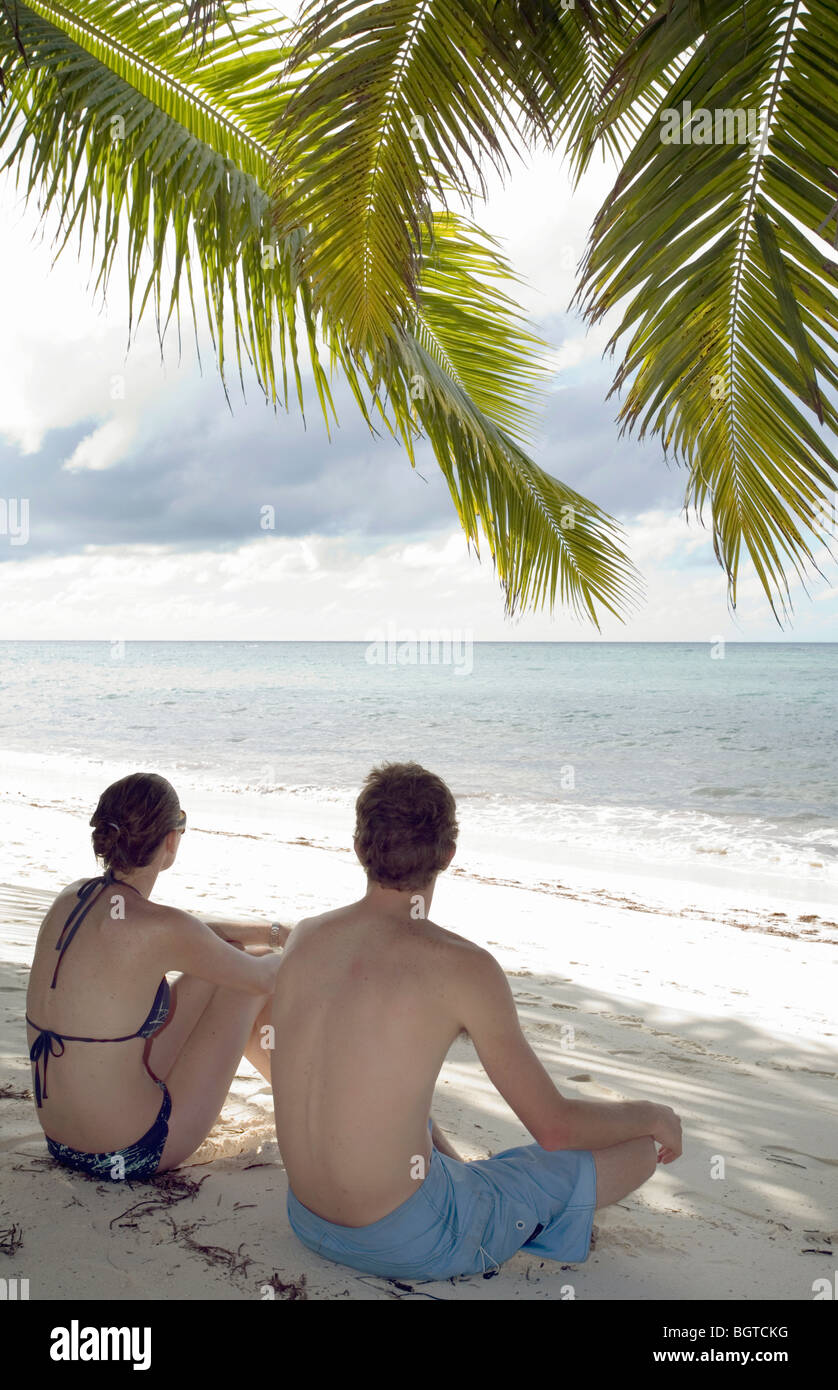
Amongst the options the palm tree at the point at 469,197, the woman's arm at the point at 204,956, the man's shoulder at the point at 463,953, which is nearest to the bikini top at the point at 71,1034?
the woman's arm at the point at 204,956

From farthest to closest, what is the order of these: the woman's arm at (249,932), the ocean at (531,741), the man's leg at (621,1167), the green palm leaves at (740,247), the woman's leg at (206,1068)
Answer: the ocean at (531,741), the woman's arm at (249,932), the woman's leg at (206,1068), the man's leg at (621,1167), the green palm leaves at (740,247)

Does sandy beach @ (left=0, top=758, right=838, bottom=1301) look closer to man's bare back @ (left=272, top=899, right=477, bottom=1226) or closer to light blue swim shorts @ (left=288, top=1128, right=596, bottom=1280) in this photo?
light blue swim shorts @ (left=288, top=1128, right=596, bottom=1280)

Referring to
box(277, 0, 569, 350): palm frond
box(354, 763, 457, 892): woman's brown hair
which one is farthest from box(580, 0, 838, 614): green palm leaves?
box(354, 763, 457, 892): woman's brown hair

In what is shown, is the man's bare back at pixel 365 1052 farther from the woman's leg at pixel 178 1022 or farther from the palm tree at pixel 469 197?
the palm tree at pixel 469 197

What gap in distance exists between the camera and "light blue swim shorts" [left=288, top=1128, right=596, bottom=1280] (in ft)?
6.89

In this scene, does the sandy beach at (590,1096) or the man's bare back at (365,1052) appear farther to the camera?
the sandy beach at (590,1096)

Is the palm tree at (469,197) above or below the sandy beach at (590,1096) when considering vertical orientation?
above

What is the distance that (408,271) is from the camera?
9.06 feet

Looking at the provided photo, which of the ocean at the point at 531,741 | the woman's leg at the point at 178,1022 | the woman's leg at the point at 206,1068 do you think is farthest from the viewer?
the ocean at the point at 531,741

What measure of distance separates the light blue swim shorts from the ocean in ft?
26.7

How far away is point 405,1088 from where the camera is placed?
80.4 inches

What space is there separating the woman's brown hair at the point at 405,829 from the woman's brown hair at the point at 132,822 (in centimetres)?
57

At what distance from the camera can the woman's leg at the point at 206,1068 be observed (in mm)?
2553
